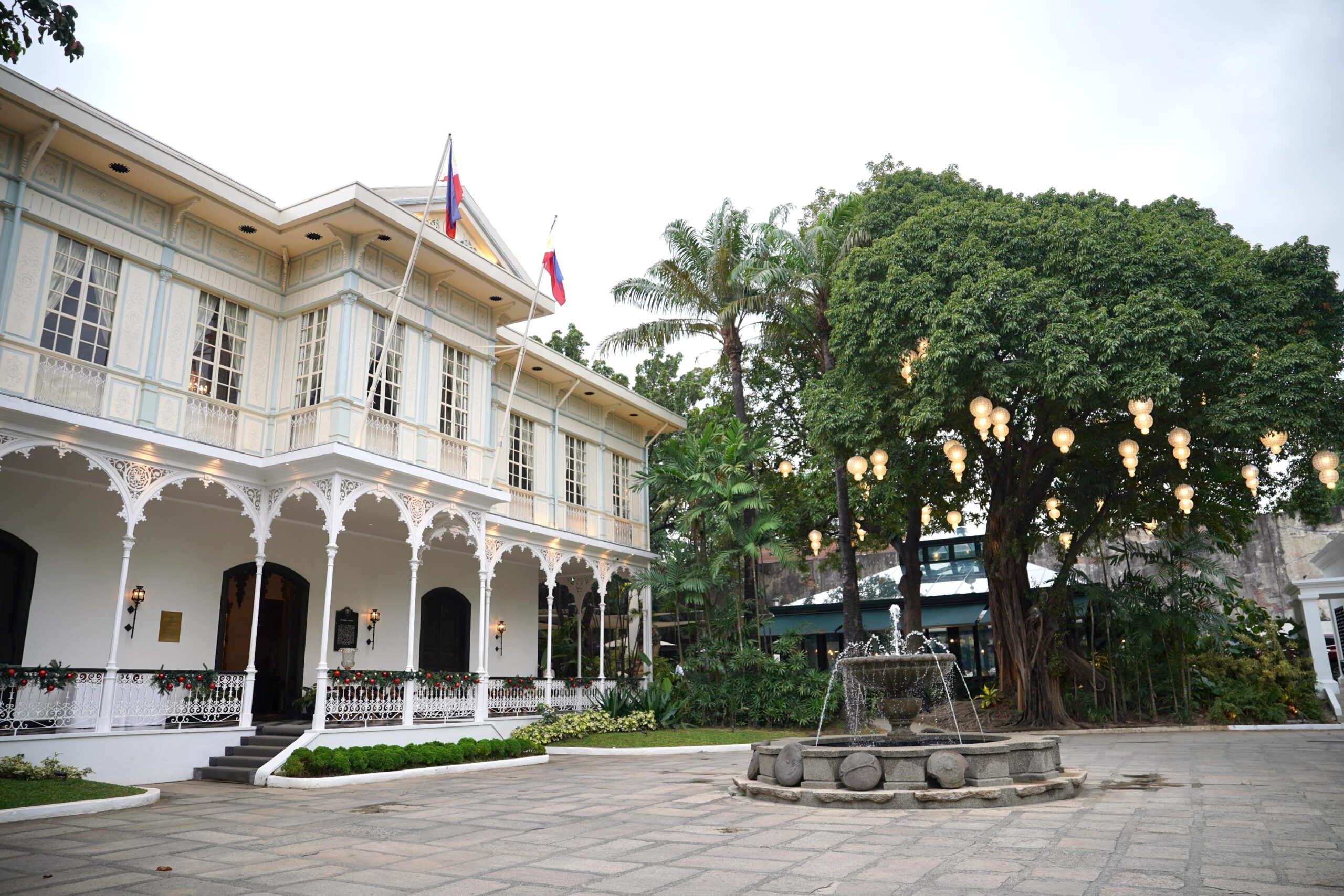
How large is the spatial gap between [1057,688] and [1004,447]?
5.08m

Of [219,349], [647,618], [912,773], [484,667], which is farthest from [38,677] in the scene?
[647,618]

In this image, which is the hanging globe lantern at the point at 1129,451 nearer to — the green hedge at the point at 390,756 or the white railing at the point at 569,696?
the green hedge at the point at 390,756

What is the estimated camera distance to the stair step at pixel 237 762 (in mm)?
11398

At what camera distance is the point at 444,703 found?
47.9ft

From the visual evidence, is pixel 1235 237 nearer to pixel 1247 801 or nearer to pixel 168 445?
pixel 1247 801

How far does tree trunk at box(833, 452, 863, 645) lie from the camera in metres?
18.3

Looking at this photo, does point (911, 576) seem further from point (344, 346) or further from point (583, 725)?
point (344, 346)

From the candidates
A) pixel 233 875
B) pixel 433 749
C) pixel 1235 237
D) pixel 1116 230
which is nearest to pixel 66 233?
pixel 433 749

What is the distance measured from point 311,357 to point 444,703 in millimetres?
6101

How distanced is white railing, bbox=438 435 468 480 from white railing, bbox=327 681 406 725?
11.9 feet

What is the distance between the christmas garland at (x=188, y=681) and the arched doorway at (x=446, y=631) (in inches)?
211

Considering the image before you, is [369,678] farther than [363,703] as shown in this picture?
Yes

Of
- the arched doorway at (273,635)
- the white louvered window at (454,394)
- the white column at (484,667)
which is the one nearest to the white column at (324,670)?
the arched doorway at (273,635)

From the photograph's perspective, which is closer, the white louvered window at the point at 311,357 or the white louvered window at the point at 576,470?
the white louvered window at the point at 311,357
